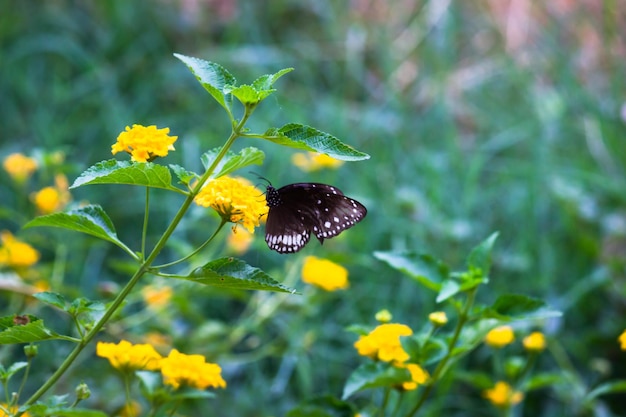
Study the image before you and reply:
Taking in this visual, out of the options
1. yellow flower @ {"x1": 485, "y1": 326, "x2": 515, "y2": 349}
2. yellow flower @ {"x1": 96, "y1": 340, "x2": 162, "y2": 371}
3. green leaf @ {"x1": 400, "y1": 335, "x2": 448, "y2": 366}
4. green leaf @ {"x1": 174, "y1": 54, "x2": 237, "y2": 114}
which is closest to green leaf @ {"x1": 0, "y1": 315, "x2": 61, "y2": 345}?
yellow flower @ {"x1": 96, "y1": 340, "x2": 162, "y2": 371}

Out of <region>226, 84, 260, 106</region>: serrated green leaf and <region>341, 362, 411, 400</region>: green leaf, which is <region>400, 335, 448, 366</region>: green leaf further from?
<region>226, 84, 260, 106</region>: serrated green leaf

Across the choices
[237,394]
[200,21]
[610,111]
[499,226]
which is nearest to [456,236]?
[499,226]

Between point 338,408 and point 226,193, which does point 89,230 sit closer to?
point 226,193

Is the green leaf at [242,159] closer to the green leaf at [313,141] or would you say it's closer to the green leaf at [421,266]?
the green leaf at [313,141]

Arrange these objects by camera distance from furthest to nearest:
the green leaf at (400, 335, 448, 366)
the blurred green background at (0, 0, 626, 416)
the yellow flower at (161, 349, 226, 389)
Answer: the blurred green background at (0, 0, 626, 416) → the green leaf at (400, 335, 448, 366) → the yellow flower at (161, 349, 226, 389)

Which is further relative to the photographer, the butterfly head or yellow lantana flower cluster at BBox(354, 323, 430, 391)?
the butterfly head

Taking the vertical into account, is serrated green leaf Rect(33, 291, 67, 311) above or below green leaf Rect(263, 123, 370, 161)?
below
